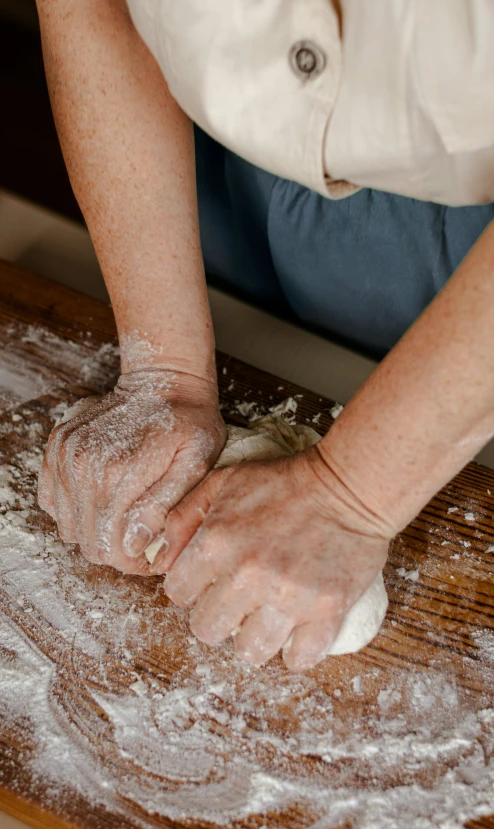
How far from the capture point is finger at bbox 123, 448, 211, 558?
85 cm

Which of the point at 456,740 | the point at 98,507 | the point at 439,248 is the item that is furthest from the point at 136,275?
the point at 456,740

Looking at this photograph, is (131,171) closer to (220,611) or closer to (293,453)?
(293,453)

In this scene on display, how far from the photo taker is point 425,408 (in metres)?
0.73

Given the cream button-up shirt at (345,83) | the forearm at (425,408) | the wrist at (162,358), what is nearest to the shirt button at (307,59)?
the cream button-up shirt at (345,83)

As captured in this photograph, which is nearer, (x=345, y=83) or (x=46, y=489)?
(x=345, y=83)

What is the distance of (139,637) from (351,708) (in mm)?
255

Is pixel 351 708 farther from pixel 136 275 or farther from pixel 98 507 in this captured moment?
pixel 136 275

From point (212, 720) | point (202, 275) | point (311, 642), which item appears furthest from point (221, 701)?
point (202, 275)

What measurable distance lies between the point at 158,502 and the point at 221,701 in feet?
0.76

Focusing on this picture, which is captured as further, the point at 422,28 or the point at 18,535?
the point at 18,535

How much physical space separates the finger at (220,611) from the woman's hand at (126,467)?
0.34 ft

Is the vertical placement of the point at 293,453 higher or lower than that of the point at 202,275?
lower

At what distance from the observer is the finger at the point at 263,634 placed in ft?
2.54

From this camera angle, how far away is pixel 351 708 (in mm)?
818
